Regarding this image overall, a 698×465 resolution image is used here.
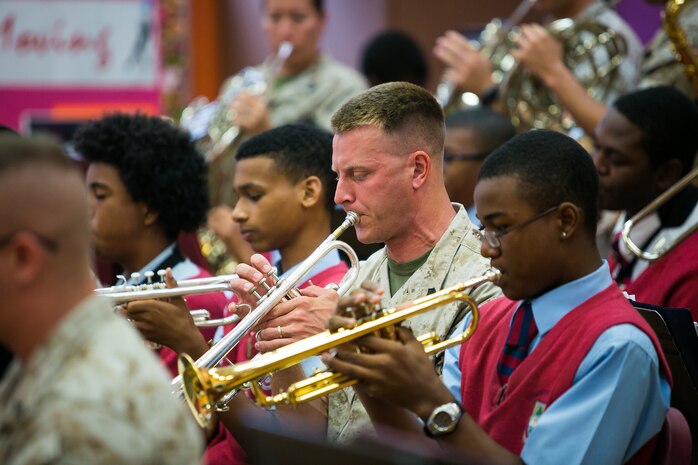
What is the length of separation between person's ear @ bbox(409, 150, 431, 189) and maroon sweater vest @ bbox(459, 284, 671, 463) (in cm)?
69

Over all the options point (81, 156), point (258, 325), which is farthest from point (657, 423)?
point (81, 156)

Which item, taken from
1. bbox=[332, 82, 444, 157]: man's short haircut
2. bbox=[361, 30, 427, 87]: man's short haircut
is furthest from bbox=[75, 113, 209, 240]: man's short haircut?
bbox=[361, 30, 427, 87]: man's short haircut

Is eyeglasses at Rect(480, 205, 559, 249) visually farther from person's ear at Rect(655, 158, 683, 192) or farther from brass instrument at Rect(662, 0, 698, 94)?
brass instrument at Rect(662, 0, 698, 94)

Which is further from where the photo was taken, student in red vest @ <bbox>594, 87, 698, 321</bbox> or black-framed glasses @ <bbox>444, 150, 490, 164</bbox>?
black-framed glasses @ <bbox>444, 150, 490, 164</bbox>

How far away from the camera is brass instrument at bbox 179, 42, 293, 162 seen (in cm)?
629

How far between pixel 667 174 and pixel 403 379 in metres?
2.06

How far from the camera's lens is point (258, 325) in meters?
3.29

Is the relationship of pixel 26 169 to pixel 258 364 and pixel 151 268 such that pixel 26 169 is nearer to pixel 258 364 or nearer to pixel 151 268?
pixel 258 364

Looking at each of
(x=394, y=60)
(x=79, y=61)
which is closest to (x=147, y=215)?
(x=394, y=60)

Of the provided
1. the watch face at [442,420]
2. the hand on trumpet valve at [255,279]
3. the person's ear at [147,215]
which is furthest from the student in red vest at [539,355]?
the person's ear at [147,215]

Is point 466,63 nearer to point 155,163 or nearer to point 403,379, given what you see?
point 155,163

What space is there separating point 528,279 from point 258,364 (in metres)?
0.70

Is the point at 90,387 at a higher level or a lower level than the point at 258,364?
higher

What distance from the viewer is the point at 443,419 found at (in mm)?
2562
